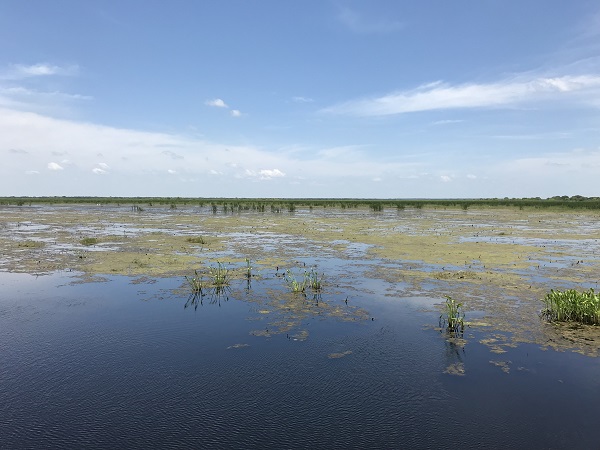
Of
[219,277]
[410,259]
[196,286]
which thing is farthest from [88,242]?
[410,259]

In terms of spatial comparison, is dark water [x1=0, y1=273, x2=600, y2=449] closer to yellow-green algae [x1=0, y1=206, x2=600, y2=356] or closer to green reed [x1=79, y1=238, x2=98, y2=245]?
yellow-green algae [x1=0, y1=206, x2=600, y2=356]

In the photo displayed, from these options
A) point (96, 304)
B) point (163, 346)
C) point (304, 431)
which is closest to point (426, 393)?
point (304, 431)

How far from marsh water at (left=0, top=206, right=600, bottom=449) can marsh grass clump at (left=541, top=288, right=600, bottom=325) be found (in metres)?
0.87

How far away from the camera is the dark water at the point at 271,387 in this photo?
608cm

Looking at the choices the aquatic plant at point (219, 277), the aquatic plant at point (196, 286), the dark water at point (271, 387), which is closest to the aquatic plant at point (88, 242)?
the aquatic plant at point (219, 277)

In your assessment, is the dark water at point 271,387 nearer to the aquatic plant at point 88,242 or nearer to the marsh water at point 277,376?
the marsh water at point 277,376

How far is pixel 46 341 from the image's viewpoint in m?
9.53

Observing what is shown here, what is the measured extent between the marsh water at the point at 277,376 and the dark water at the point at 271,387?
31mm

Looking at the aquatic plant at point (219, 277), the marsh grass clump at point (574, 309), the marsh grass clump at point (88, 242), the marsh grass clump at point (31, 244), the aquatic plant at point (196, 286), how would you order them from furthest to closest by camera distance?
the marsh grass clump at point (88, 242) → the marsh grass clump at point (31, 244) → the aquatic plant at point (219, 277) → the aquatic plant at point (196, 286) → the marsh grass clump at point (574, 309)

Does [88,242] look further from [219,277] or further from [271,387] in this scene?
[271,387]

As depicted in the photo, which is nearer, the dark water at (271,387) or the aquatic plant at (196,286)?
the dark water at (271,387)

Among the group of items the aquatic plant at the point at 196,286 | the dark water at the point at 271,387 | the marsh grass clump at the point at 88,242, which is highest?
the marsh grass clump at the point at 88,242

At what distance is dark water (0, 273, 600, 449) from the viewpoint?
6.08 m

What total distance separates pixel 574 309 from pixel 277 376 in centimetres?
858
